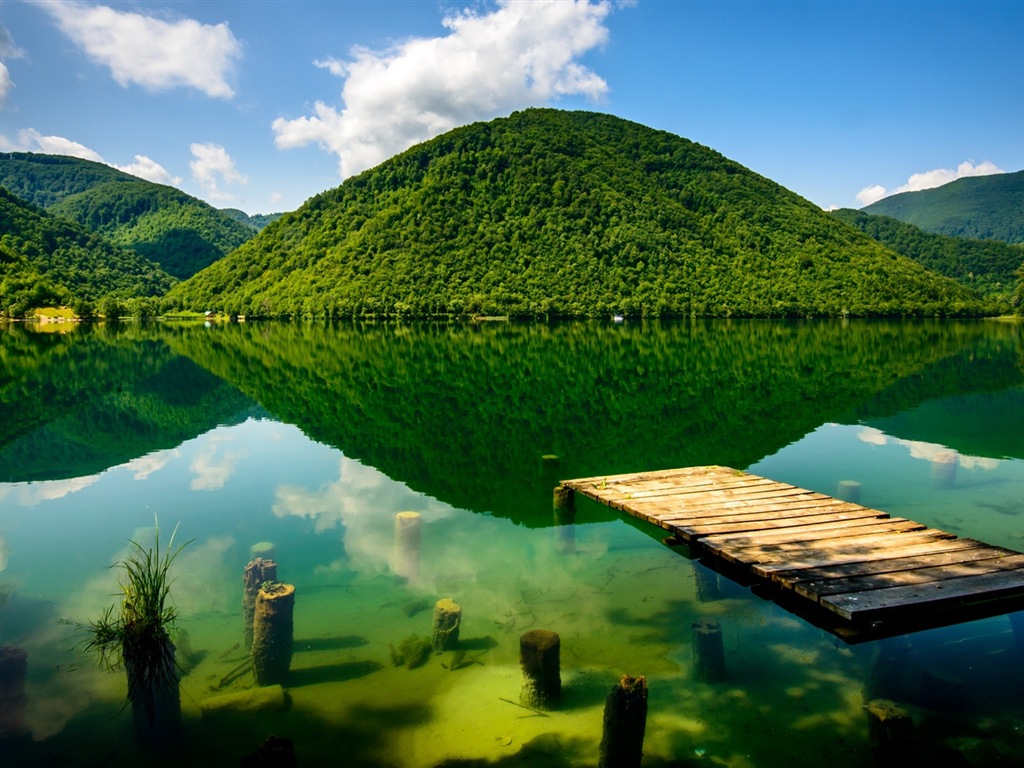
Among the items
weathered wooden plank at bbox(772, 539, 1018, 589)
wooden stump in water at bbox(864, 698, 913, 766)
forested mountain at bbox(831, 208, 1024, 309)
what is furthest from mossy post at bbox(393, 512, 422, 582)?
forested mountain at bbox(831, 208, 1024, 309)

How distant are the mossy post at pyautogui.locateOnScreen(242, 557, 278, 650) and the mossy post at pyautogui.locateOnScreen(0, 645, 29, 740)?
215 cm

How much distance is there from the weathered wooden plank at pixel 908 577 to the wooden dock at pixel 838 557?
11 mm

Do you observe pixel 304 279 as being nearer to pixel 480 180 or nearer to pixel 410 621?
pixel 480 180

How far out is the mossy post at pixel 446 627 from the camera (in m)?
7.72

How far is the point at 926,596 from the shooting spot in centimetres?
708

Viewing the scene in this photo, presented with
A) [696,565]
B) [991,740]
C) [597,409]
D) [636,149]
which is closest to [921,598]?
[991,740]

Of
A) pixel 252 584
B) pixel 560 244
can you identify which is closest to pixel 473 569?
pixel 252 584

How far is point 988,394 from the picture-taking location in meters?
27.8

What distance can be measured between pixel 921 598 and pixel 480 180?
147947 millimetres

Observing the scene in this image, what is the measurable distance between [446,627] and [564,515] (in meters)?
4.61

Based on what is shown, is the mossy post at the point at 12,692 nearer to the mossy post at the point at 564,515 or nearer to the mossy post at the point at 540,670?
the mossy post at the point at 540,670

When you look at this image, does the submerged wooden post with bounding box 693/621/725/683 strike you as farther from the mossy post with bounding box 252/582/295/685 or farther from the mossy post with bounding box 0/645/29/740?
the mossy post with bounding box 0/645/29/740

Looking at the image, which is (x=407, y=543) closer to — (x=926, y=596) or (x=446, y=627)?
(x=446, y=627)

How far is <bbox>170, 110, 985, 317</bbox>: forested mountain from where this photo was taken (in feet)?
396
